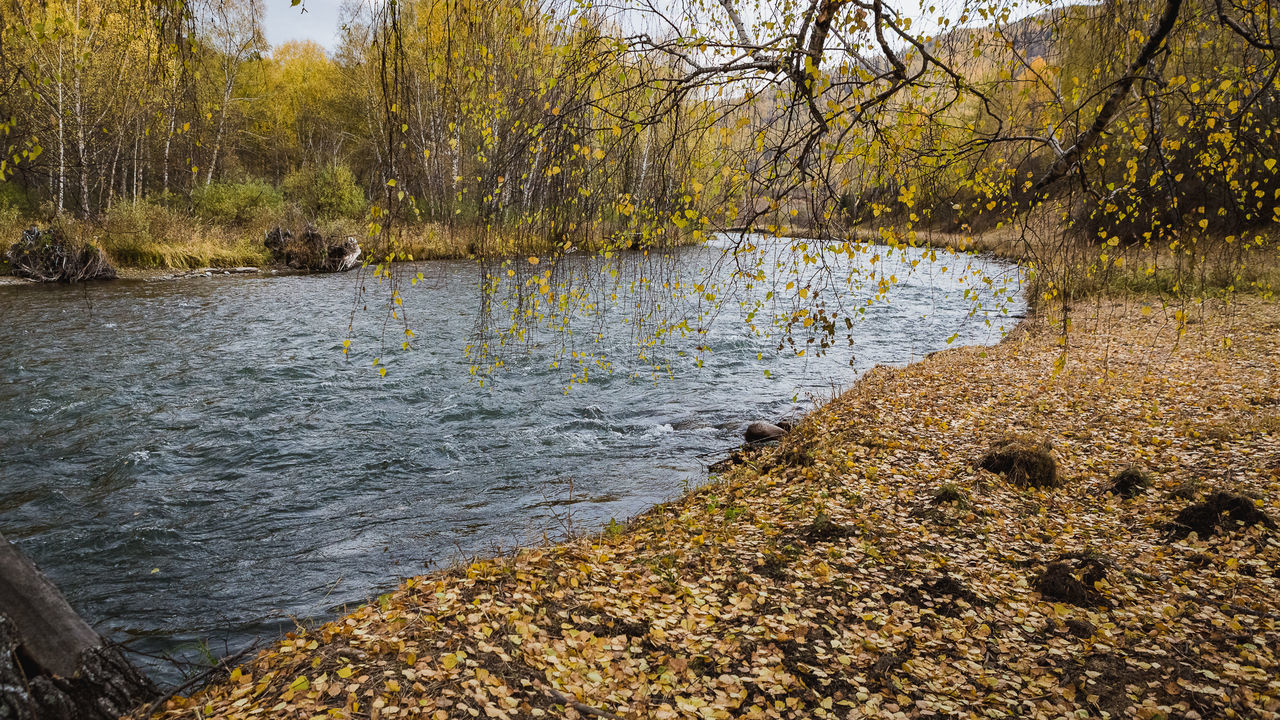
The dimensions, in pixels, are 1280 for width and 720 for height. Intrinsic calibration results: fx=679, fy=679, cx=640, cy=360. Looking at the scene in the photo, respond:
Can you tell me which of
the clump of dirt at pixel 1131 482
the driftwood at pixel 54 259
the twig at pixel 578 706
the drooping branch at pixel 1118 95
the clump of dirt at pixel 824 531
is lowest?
the twig at pixel 578 706

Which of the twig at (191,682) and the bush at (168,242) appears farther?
the bush at (168,242)

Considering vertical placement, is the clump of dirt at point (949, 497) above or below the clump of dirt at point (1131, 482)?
below

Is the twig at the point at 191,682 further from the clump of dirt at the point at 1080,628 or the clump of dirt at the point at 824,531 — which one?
the clump of dirt at the point at 1080,628

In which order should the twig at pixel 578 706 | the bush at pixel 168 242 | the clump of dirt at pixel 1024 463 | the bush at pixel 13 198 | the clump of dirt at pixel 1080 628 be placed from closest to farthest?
the twig at pixel 578 706
the clump of dirt at pixel 1080 628
the clump of dirt at pixel 1024 463
the bush at pixel 13 198
the bush at pixel 168 242

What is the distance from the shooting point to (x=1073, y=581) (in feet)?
15.4

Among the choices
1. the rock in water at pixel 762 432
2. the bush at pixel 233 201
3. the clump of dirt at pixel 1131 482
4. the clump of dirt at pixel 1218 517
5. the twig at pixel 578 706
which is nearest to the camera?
the twig at pixel 578 706

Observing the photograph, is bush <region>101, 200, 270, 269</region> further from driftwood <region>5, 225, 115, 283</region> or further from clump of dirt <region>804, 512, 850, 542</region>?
clump of dirt <region>804, 512, 850, 542</region>

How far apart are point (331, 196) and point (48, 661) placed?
27895 millimetres

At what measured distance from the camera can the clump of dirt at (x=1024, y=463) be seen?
6676 mm

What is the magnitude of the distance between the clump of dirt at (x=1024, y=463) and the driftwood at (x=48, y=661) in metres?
7.17

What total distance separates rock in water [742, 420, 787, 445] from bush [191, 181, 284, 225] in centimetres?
2275

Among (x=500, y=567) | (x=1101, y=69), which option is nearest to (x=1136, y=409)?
(x=1101, y=69)

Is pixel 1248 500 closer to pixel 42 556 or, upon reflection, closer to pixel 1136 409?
pixel 1136 409

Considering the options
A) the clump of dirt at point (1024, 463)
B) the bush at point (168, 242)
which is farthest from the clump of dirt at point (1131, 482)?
the bush at point (168, 242)
